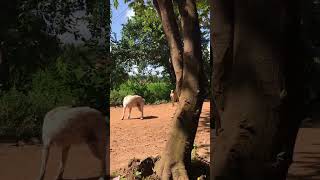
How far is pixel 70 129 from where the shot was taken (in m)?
4.92

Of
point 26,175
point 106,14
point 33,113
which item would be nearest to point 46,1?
point 106,14

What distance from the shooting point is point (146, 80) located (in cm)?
2030

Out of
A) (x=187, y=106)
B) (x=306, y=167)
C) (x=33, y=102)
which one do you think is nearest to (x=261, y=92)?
(x=187, y=106)

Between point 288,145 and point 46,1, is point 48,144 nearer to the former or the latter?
point 46,1

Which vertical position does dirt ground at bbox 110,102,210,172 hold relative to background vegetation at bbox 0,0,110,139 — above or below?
below

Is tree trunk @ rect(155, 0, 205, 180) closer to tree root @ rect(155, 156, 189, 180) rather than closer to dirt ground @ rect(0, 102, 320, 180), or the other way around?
tree root @ rect(155, 156, 189, 180)

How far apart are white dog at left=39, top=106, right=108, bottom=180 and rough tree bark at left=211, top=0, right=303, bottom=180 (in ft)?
11.0

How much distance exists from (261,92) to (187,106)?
3923 mm

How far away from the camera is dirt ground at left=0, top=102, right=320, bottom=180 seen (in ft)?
17.9

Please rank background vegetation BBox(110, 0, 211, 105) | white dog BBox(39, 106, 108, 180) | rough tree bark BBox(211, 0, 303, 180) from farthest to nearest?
background vegetation BBox(110, 0, 211, 105) → white dog BBox(39, 106, 108, 180) → rough tree bark BBox(211, 0, 303, 180)

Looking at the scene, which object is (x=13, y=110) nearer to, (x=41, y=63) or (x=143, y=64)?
(x=41, y=63)

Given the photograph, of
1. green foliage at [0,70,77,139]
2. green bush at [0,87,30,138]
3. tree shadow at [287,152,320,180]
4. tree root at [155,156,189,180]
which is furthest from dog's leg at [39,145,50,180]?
tree shadow at [287,152,320,180]

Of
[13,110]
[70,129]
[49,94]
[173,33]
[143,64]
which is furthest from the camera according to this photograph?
[143,64]

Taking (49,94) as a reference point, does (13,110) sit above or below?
below
